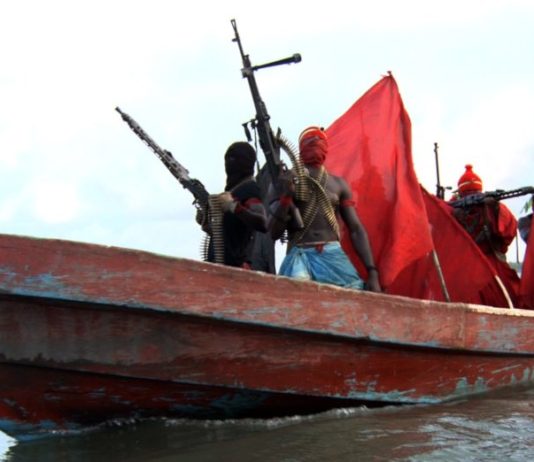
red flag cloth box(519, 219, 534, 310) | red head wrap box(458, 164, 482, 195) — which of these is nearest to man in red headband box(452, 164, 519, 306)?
red flag cloth box(519, 219, 534, 310)

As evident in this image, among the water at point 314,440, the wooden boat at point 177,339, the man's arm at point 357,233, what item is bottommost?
the water at point 314,440

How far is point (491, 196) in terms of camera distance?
7.32 meters

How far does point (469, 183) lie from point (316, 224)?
3.45 m

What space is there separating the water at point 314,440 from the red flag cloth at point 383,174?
52.2 inches

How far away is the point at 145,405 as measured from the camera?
432 centimetres

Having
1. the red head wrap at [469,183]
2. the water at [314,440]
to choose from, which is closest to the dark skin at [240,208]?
the water at [314,440]

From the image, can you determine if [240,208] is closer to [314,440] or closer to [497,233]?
[314,440]

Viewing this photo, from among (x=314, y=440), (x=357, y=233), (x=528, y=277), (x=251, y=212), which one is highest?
(x=251, y=212)

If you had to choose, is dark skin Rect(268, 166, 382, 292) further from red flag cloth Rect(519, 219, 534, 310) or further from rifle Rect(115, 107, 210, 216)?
red flag cloth Rect(519, 219, 534, 310)

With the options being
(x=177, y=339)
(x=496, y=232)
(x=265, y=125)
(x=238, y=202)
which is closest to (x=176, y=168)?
(x=265, y=125)

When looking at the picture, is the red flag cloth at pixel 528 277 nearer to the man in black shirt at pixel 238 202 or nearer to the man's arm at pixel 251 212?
the man in black shirt at pixel 238 202

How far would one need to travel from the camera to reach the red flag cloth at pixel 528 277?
267 inches

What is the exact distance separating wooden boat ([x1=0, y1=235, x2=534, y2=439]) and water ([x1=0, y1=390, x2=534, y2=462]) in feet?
0.28

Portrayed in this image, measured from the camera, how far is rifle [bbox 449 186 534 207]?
717 centimetres
